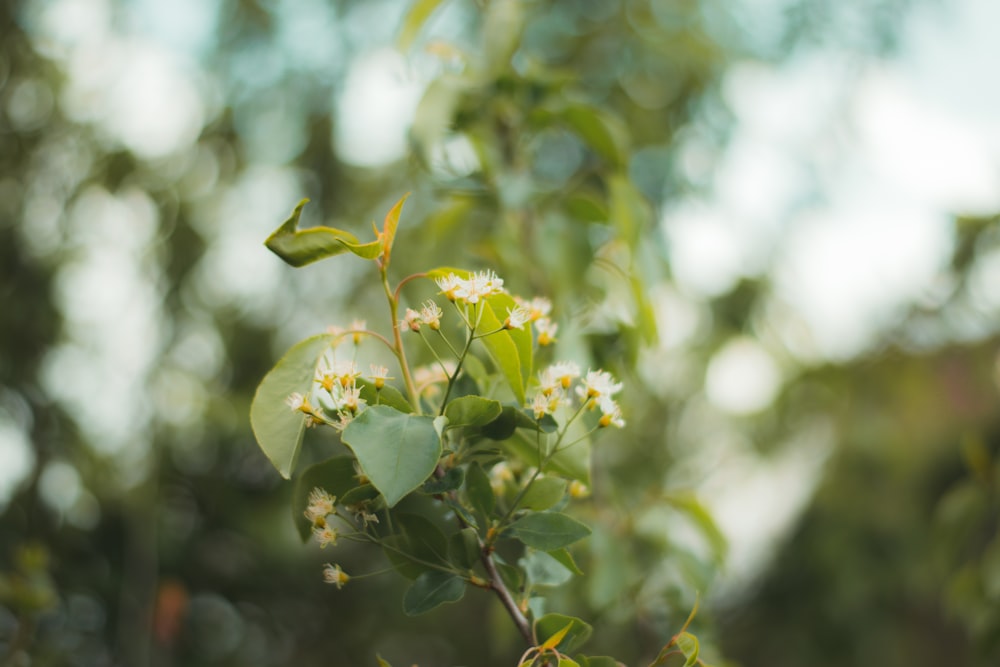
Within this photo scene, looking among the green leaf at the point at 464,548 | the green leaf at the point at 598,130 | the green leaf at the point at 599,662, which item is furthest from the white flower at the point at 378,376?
the green leaf at the point at 598,130

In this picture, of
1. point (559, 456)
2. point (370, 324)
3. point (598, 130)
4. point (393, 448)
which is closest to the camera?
point (393, 448)

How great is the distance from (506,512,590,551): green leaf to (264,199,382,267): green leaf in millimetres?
181

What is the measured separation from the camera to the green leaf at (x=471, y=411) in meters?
0.43

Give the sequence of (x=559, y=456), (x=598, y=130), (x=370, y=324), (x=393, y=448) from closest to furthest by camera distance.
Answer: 1. (x=393, y=448)
2. (x=559, y=456)
3. (x=598, y=130)
4. (x=370, y=324)

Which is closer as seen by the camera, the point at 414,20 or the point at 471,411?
the point at 471,411

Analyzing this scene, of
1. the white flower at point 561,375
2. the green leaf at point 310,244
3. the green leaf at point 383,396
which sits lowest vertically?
the green leaf at point 383,396

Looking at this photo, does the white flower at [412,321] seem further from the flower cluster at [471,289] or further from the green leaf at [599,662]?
the green leaf at [599,662]

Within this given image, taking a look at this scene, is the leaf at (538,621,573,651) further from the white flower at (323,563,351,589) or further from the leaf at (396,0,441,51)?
the leaf at (396,0,441,51)

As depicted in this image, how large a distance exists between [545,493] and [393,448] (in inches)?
5.0

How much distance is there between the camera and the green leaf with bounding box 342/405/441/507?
0.38 metres

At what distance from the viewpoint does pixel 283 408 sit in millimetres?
460

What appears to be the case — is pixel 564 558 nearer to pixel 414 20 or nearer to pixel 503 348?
pixel 503 348

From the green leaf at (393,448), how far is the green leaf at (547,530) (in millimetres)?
96

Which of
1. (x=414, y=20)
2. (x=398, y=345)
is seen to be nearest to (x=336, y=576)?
(x=398, y=345)
